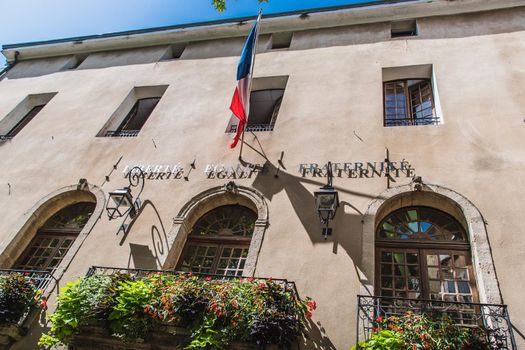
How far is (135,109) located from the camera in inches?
495

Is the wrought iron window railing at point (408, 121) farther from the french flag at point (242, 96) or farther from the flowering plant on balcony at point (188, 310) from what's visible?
the flowering plant on balcony at point (188, 310)

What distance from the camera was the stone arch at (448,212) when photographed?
5.94 m

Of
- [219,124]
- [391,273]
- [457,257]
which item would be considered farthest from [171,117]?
[457,257]

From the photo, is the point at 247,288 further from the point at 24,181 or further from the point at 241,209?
the point at 24,181

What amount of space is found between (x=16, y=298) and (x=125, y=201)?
253 centimetres

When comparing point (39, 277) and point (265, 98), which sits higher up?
point (265, 98)

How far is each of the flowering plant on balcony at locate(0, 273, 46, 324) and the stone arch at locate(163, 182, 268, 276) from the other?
2.31m

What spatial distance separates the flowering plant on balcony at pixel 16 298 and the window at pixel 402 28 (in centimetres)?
1111

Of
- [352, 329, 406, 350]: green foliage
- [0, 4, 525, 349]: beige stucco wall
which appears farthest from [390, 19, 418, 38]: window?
[352, 329, 406, 350]: green foliage

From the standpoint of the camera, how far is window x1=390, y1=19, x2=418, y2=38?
467 inches

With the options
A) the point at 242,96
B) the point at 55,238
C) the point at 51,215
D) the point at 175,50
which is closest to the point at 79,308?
the point at 55,238

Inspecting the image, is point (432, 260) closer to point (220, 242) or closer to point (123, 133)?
point (220, 242)

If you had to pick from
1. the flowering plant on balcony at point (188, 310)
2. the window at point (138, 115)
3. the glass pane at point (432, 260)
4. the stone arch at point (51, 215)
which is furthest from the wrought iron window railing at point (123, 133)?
the glass pane at point (432, 260)

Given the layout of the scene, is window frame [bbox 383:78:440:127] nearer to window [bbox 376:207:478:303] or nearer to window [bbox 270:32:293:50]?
window [bbox 376:207:478:303]
